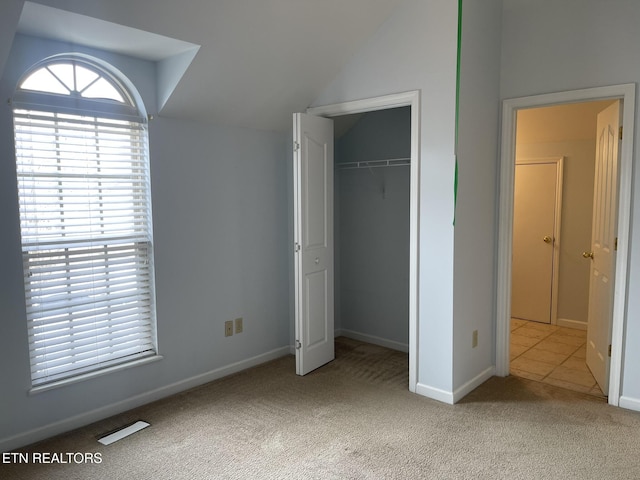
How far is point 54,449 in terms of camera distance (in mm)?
2580

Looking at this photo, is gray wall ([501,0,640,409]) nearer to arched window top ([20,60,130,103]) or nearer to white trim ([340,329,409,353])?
white trim ([340,329,409,353])

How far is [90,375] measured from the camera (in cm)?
287

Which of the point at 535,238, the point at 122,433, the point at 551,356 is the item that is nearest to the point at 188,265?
the point at 122,433

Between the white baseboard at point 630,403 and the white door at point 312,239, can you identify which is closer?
the white baseboard at point 630,403

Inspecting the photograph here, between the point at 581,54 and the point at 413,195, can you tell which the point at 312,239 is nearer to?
the point at 413,195

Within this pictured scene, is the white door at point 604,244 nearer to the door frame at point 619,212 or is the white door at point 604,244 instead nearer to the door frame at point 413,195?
the door frame at point 619,212

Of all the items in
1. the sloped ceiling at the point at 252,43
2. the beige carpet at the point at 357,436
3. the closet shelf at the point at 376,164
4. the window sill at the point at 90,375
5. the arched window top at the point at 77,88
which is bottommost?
the beige carpet at the point at 357,436

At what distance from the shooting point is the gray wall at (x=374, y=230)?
429cm

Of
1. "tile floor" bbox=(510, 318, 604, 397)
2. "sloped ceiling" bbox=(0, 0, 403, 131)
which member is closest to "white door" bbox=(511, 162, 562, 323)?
"tile floor" bbox=(510, 318, 604, 397)

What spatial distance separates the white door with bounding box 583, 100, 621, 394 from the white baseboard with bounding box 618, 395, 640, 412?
0.17m

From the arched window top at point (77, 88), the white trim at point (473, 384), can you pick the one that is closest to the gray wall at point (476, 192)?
the white trim at point (473, 384)

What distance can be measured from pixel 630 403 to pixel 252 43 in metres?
3.30

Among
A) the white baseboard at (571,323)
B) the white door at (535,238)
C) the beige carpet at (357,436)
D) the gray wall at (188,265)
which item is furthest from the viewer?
the white door at (535,238)

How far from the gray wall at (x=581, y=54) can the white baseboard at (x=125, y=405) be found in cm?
265
